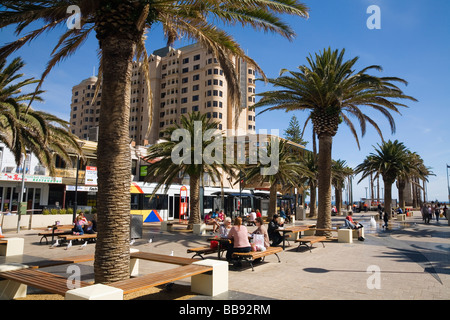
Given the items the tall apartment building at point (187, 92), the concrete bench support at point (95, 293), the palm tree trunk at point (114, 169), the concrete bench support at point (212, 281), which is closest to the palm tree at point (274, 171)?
the concrete bench support at point (212, 281)

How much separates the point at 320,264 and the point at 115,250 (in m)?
6.40

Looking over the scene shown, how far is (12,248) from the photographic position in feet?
35.3

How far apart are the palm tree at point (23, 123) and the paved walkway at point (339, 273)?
16.0 ft

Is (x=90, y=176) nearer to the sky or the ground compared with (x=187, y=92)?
nearer to the ground

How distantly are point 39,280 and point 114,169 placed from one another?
2.23m

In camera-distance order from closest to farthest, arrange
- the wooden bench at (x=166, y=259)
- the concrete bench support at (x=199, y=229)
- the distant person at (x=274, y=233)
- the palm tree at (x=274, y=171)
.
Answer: the wooden bench at (x=166, y=259)
the distant person at (x=274, y=233)
the concrete bench support at (x=199, y=229)
the palm tree at (x=274, y=171)

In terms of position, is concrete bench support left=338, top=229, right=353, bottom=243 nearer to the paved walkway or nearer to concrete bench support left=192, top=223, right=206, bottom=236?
the paved walkway

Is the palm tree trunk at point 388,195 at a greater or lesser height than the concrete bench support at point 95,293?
greater

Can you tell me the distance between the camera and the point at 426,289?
6766 millimetres

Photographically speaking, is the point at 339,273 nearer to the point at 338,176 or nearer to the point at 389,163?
the point at 389,163

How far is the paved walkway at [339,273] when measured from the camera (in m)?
6.44

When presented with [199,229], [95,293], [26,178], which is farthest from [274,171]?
[95,293]

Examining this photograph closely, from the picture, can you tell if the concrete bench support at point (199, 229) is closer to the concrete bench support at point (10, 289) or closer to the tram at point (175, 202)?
the tram at point (175, 202)
